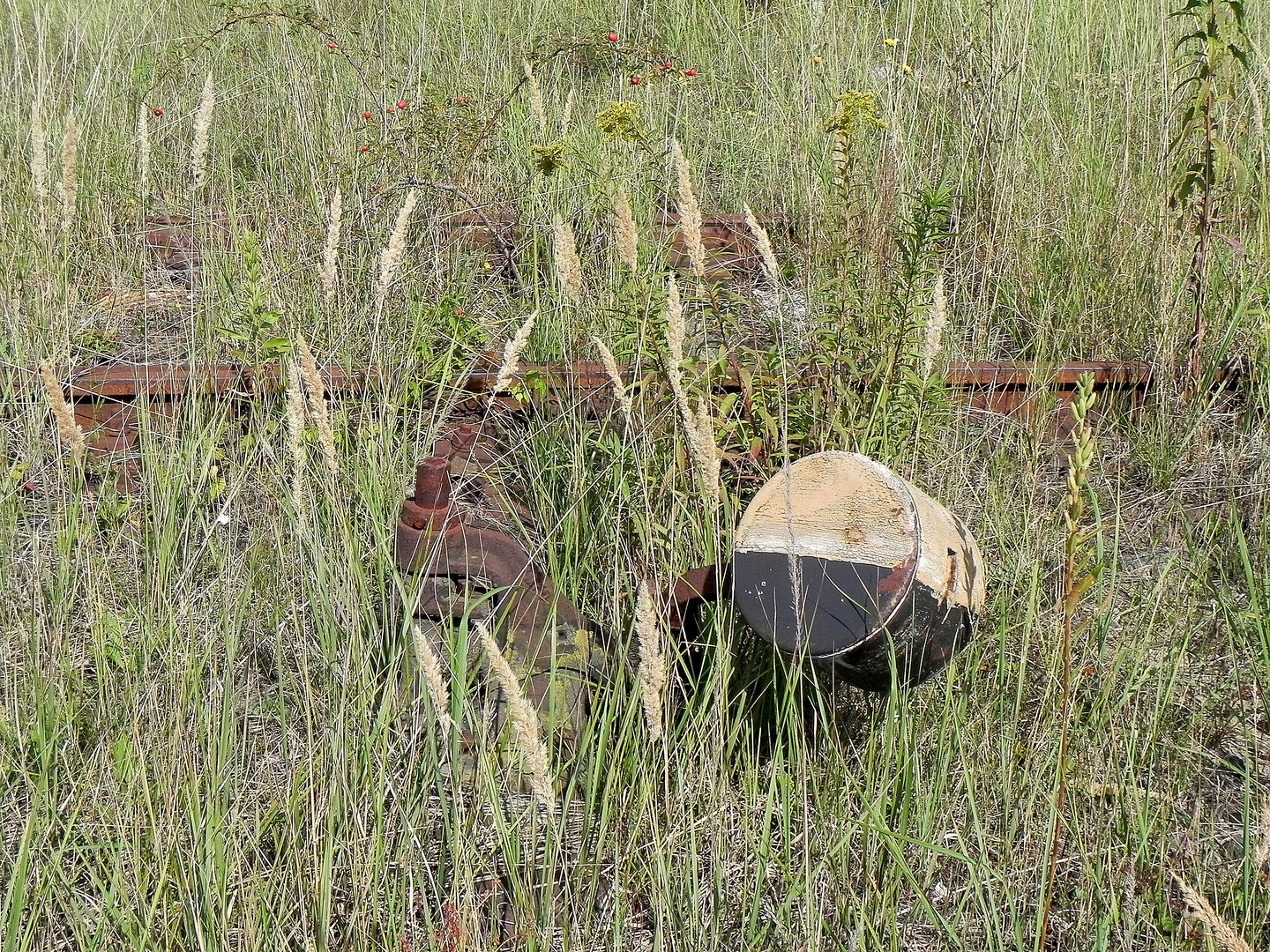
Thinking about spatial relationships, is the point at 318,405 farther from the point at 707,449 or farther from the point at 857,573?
the point at 857,573

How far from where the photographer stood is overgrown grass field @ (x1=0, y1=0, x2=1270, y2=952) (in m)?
1.72

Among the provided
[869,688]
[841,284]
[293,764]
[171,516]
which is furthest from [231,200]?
[869,688]

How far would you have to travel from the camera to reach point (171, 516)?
241cm

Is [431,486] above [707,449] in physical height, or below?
below

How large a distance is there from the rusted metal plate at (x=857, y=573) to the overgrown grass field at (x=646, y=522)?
0.10m

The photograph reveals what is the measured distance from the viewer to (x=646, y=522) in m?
2.38

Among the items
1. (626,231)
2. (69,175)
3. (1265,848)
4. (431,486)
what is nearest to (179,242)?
(69,175)

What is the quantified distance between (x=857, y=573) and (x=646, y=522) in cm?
57

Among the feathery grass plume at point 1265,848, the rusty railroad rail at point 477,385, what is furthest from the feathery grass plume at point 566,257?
the feathery grass plume at point 1265,848

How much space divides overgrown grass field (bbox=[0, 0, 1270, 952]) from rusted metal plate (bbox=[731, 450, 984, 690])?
100mm

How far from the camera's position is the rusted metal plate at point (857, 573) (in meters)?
1.87

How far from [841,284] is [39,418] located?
196 centimetres

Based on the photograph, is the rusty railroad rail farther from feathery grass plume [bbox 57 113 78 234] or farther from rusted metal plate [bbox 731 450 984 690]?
rusted metal plate [bbox 731 450 984 690]

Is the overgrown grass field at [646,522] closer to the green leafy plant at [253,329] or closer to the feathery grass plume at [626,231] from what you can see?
the green leafy plant at [253,329]
